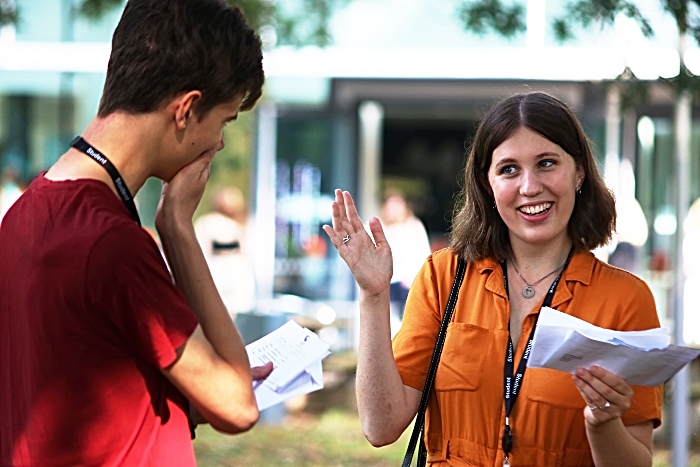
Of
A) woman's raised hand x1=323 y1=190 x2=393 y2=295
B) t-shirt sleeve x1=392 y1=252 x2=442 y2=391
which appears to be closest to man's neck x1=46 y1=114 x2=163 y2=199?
woman's raised hand x1=323 y1=190 x2=393 y2=295

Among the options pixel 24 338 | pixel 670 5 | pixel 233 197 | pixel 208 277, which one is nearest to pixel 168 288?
pixel 208 277

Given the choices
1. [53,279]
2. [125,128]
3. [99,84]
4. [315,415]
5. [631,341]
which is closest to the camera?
[53,279]

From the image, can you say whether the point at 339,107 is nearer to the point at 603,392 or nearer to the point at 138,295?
the point at 603,392

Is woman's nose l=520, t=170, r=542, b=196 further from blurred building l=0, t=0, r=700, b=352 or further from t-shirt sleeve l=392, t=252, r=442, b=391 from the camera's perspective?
blurred building l=0, t=0, r=700, b=352

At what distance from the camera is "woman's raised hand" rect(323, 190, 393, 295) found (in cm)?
268

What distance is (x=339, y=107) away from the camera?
39.8 ft

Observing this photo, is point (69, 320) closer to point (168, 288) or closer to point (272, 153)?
point (168, 288)

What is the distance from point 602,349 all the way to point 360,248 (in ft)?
2.56

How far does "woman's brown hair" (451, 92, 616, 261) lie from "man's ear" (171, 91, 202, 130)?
123 cm

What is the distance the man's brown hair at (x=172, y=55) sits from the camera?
72.8 inches

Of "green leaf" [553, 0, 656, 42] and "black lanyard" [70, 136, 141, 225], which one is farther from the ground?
"green leaf" [553, 0, 656, 42]

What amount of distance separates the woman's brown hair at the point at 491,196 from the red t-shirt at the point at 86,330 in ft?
4.32

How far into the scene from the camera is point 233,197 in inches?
402

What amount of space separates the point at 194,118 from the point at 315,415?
7.12 metres
